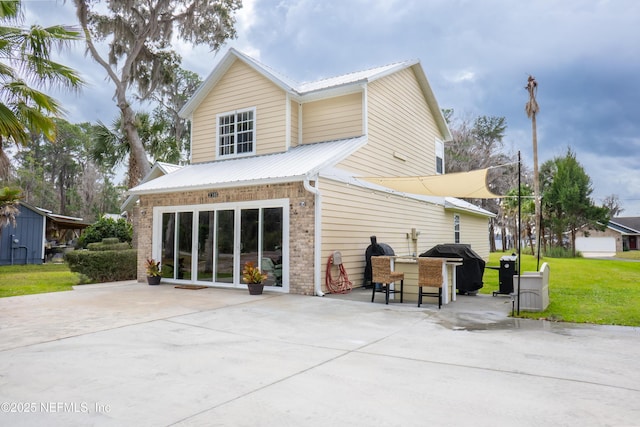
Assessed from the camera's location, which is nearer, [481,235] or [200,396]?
[200,396]

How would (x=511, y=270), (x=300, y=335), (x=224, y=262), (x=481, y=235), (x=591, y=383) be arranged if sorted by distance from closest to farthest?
1. (x=591, y=383)
2. (x=300, y=335)
3. (x=511, y=270)
4. (x=224, y=262)
5. (x=481, y=235)

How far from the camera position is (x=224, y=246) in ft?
35.5

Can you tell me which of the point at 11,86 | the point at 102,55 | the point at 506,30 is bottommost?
the point at 11,86

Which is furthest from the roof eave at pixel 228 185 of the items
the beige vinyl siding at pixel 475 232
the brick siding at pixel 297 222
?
the beige vinyl siding at pixel 475 232

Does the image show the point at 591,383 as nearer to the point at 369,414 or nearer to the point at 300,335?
the point at 369,414

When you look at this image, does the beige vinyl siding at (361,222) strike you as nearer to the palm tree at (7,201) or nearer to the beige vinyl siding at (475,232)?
the beige vinyl siding at (475,232)

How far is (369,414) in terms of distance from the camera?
3.01 m

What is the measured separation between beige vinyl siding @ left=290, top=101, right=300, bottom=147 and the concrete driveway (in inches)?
249

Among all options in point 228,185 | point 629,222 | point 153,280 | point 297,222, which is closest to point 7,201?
point 153,280

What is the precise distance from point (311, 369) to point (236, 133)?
10199 millimetres

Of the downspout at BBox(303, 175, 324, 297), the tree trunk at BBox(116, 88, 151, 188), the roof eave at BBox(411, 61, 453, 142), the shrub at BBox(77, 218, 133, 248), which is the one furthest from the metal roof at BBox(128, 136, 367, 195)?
the shrub at BBox(77, 218, 133, 248)

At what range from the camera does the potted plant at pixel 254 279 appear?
9.55m

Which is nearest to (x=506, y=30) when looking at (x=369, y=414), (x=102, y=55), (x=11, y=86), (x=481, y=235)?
(x=481, y=235)

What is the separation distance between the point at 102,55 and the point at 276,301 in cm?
1737
